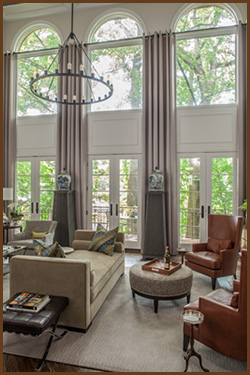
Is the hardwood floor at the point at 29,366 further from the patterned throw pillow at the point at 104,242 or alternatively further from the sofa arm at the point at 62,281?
the patterned throw pillow at the point at 104,242

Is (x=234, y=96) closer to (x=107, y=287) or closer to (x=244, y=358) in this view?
(x=107, y=287)

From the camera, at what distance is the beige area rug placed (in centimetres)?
222

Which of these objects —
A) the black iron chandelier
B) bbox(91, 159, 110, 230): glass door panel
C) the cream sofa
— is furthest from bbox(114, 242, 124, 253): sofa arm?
the black iron chandelier

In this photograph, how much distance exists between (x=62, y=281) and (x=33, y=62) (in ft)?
20.8

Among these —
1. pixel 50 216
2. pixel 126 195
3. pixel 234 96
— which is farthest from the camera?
pixel 50 216

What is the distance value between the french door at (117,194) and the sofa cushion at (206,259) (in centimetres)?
206

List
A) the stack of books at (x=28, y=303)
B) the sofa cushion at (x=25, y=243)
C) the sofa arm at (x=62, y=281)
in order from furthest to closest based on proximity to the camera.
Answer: the sofa cushion at (x=25, y=243) < the sofa arm at (x=62, y=281) < the stack of books at (x=28, y=303)

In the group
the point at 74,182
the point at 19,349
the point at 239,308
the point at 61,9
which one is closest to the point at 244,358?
the point at 239,308

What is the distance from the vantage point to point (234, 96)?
5.75m

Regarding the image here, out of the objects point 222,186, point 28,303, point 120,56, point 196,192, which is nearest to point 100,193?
point 196,192

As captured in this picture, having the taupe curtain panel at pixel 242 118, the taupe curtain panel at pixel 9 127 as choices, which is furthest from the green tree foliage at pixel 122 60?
the taupe curtain panel at pixel 9 127

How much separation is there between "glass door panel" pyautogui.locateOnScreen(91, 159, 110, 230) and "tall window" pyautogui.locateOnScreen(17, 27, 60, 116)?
1.95m

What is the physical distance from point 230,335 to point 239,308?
0.24m

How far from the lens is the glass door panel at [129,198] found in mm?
6184
